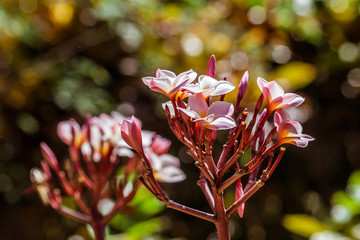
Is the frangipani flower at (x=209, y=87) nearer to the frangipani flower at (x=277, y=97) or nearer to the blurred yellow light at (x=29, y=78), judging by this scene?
the frangipani flower at (x=277, y=97)

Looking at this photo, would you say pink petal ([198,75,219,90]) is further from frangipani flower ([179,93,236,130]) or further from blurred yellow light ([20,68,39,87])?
blurred yellow light ([20,68,39,87])

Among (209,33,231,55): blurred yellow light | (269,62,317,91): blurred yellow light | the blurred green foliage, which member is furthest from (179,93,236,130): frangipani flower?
(209,33,231,55): blurred yellow light

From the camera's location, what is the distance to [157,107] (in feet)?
5.38

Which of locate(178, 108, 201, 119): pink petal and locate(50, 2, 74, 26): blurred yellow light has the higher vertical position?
locate(178, 108, 201, 119): pink petal

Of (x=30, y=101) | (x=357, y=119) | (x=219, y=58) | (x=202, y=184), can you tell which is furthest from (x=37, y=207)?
(x=202, y=184)

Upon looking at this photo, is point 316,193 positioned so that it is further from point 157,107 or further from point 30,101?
point 30,101

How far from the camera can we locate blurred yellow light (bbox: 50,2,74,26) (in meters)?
1.80

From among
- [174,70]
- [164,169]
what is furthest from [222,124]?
[174,70]

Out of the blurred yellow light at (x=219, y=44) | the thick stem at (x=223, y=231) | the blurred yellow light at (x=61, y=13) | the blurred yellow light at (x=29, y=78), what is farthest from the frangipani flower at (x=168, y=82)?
the blurred yellow light at (x=61, y=13)

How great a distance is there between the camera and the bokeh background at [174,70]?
5.23ft

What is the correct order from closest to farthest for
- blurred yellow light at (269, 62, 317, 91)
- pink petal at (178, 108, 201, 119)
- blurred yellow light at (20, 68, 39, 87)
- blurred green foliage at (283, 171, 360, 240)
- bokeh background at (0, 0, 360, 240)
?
pink petal at (178, 108, 201, 119), blurred green foliage at (283, 171, 360, 240), blurred yellow light at (269, 62, 317, 91), bokeh background at (0, 0, 360, 240), blurred yellow light at (20, 68, 39, 87)

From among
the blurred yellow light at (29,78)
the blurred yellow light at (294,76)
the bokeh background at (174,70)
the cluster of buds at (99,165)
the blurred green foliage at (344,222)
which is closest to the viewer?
the cluster of buds at (99,165)

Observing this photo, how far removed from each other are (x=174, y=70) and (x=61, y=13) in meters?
0.51

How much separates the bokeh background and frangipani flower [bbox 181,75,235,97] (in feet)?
3.47
